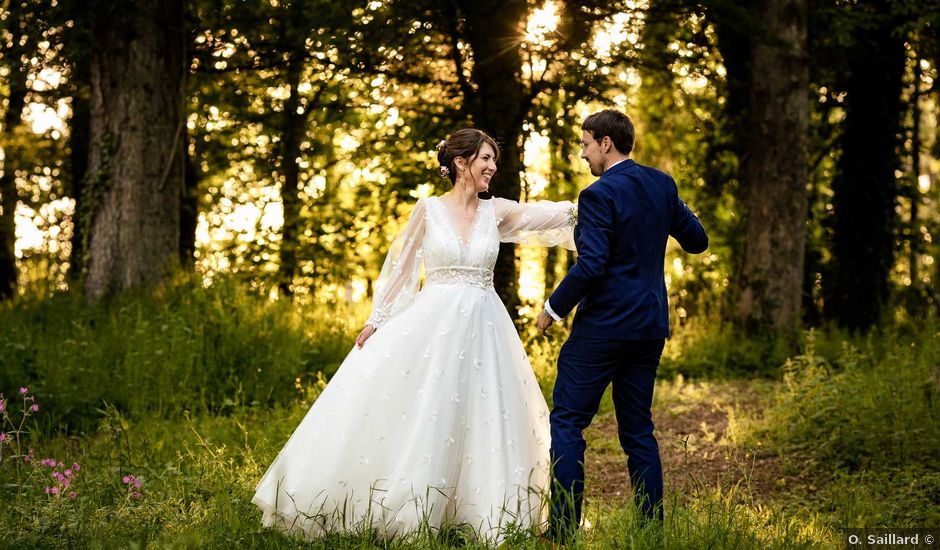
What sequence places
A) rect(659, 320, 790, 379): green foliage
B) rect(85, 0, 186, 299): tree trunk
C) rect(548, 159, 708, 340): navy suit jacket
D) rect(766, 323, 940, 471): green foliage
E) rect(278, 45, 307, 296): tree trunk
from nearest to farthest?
rect(548, 159, 708, 340): navy suit jacket → rect(766, 323, 940, 471): green foliage → rect(85, 0, 186, 299): tree trunk → rect(659, 320, 790, 379): green foliage → rect(278, 45, 307, 296): tree trunk

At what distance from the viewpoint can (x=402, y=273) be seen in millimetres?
5301

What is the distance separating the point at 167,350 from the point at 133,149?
2.93 meters

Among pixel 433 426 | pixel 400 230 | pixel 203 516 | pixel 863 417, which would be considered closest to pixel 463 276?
pixel 433 426

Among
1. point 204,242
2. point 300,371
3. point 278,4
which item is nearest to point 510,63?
point 278,4

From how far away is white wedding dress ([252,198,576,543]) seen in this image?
4.64m

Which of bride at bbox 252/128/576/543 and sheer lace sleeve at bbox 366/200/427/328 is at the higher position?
sheer lace sleeve at bbox 366/200/427/328

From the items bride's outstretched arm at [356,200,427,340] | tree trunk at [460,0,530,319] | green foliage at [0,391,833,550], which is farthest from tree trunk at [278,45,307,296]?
bride's outstretched arm at [356,200,427,340]

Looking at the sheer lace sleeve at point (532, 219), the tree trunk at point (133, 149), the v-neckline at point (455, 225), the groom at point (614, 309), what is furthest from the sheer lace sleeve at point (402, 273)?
the tree trunk at point (133, 149)

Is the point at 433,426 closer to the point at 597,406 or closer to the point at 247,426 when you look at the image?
the point at 597,406

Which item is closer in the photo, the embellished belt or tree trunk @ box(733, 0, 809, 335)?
the embellished belt

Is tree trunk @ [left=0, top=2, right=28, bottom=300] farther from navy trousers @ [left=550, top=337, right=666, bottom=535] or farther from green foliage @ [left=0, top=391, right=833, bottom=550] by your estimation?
navy trousers @ [left=550, top=337, right=666, bottom=535]

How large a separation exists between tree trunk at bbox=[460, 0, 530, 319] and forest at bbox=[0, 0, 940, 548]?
31mm

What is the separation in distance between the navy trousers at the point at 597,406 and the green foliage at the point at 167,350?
3.50m

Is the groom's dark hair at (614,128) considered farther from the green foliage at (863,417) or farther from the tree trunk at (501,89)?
the tree trunk at (501,89)
